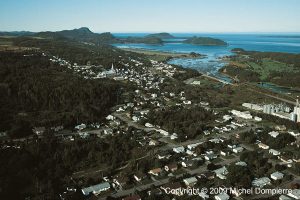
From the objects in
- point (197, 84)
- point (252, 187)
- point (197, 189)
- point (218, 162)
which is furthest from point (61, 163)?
point (197, 84)

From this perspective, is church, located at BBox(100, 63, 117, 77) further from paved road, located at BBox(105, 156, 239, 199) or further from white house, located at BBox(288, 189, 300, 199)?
white house, located at BBox(288, 189, 300, 199)

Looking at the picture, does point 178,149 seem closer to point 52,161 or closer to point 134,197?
point 134,197

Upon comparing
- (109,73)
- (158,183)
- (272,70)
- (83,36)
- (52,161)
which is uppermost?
(83,36)

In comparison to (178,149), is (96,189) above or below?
below

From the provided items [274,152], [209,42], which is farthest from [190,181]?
[209,42]

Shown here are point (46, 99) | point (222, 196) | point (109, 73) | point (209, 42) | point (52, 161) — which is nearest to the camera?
point (222, 196)

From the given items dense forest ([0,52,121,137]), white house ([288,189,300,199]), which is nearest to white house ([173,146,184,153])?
white house ([288,189,300,199])

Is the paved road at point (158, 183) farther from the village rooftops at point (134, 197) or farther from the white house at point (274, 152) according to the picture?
the white house at point (274, 152)

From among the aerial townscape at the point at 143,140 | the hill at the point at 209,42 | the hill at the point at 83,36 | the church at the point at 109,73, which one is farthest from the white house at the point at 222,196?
the hill at the point at 209,42

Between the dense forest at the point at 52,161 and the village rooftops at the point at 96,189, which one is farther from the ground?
the dense forest at the point at 52,161
